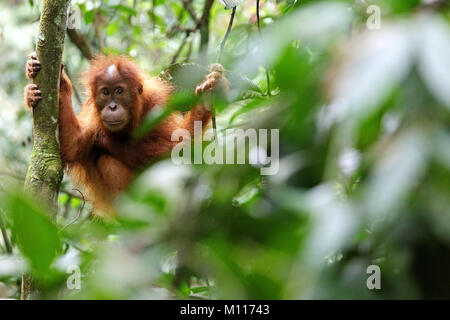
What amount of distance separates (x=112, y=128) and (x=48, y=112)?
96 cm

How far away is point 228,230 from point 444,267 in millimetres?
347

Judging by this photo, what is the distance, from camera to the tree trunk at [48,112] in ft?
8.42

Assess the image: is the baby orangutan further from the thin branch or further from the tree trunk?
the tree trunk

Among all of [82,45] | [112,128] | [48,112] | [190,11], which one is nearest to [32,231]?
[48,112]

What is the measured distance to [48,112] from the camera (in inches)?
108

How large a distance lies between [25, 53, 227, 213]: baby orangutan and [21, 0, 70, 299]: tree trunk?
0.84 meters

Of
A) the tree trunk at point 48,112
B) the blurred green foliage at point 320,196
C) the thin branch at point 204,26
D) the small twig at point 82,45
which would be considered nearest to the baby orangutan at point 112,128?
the thin branch at point 204,26

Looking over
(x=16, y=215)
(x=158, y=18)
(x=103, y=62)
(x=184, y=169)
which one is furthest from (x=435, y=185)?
(x=158, y=18)

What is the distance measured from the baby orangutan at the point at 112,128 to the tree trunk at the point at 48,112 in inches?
33.1

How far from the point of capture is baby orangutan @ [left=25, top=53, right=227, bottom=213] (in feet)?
12.2

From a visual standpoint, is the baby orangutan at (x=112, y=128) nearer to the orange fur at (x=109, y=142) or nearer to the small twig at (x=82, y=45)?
the orange fur at (x=109, y=142)

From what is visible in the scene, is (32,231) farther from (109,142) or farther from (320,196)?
(109,142)

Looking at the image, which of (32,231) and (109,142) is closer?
(32,231)

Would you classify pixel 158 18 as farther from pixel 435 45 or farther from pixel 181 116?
pixel 435 45
